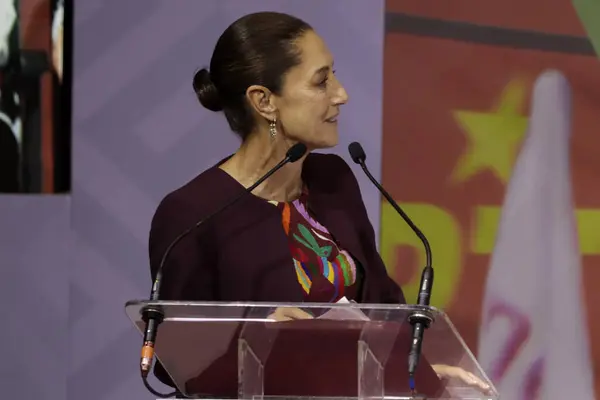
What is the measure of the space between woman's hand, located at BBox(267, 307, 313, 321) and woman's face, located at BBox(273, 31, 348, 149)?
56cm

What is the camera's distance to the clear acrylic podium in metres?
1.26

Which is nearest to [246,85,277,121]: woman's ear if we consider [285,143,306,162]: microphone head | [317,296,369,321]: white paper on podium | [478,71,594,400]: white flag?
[285,143,306,162]: microphone head

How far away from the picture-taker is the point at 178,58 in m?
2.30

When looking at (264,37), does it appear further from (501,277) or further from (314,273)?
(501,277)

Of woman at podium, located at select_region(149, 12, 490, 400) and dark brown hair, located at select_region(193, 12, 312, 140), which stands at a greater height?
dark brown hair, located at select_region(193, 12, 312, 140)

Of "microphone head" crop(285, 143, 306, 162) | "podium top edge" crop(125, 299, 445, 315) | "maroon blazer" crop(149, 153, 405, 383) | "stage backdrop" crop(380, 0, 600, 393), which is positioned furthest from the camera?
"stage backdrop" crop(380, 0, 600, 393)

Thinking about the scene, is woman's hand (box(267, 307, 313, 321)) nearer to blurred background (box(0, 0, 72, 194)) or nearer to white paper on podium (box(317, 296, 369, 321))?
white paper on podium (box(317, 296, 369, 321))

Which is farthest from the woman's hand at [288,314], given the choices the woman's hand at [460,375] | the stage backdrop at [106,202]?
the stage backdrop at [106,202]

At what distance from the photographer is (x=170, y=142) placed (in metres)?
2.30

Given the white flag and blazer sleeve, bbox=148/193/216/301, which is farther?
the white flag

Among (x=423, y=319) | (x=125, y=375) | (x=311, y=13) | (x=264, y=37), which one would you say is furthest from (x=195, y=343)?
(x=311, y=13)

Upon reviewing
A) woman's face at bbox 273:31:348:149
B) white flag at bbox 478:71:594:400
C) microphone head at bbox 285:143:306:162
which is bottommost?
white flag at bbox 478:71:594:400

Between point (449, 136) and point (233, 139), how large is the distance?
59cm

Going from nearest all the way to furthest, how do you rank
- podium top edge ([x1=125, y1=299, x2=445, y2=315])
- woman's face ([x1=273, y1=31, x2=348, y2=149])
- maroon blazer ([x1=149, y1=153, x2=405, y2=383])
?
1. podium top edge ([x1=125, y1=299, x2=445, y2=315])
2. maroon blazer ([x1=149, y1=153, x2=405, y2=383])
3. woman's face ([x1=273, y1=31, x2=348, y2=149])
